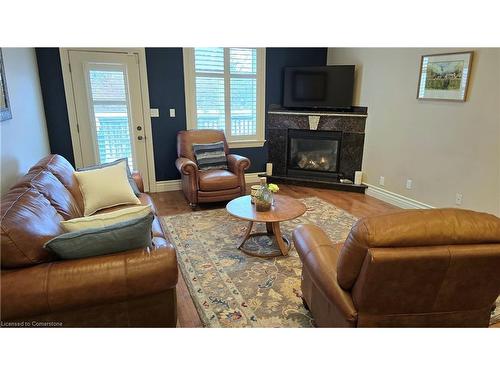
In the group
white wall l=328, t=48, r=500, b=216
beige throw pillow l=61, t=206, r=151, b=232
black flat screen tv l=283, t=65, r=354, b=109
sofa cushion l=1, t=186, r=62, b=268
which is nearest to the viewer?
sofa cushion l=1, t=186, r=62, b=268

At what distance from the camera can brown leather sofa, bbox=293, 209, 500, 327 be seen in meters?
1.25

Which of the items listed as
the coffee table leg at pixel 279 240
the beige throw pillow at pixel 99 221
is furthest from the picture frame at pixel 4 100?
the coffee table leg at pixel 279 240

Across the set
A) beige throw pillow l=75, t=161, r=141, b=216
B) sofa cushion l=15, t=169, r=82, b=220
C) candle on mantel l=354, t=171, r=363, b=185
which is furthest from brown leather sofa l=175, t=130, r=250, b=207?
candle on mantel l=354, t=171, r=363, b=185

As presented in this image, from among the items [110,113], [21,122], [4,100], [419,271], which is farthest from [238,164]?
[419,271]

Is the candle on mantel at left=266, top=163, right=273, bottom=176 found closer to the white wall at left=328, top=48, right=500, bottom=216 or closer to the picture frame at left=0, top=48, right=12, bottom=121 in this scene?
the white wall at left=328, top=48, right=500, bottom=216

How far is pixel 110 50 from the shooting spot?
414cm

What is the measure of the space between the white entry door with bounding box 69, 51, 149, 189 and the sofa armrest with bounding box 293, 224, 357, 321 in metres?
3.35

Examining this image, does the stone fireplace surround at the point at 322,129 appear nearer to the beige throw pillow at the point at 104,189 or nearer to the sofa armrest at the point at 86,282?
the beige throw pillow at the point at 104,189

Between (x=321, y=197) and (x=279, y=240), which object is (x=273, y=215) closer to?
(x=279, y=240)

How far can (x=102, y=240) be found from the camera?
151cm

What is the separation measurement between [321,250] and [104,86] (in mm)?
3763

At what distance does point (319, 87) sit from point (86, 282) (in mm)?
4469

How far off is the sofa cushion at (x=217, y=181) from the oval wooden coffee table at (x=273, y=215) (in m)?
0.85
